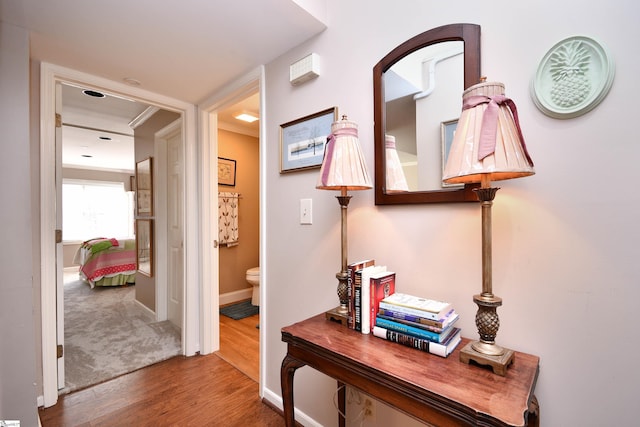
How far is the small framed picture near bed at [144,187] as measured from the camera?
338 centimetres

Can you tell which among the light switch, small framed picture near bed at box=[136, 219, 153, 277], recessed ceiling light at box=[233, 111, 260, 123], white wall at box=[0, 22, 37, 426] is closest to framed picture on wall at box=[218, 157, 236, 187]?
recessed ceiling light at box=[233, 111, 260, 123]

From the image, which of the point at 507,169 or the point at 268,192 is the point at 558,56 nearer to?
the point at 507,169

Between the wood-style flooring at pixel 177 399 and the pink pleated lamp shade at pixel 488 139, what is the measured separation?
177 cm

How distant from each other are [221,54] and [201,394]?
2240 mm

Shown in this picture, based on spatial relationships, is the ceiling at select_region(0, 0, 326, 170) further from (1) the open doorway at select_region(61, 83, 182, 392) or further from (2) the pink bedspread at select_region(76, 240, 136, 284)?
(2) the pink bedspread at select_region(76, 240, 136, 284)

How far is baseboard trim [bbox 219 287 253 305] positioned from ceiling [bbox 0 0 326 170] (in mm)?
2605

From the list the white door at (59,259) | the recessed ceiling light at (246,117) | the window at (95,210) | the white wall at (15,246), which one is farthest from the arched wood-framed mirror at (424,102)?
the window at (95,210)

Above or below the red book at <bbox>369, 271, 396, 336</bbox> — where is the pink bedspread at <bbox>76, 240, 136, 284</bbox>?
below

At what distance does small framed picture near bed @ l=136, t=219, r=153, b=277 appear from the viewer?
3379mm

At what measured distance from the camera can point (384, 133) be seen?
1298 millimetres

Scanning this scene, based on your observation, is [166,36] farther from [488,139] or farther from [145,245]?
[145,245]

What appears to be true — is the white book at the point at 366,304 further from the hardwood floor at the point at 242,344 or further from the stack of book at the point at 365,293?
the hardwood floor at the point at 242,344

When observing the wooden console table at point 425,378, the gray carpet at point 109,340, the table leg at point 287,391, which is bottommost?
the gray carpet at point 109,340

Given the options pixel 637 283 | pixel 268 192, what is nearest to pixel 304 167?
pixel 268 192
